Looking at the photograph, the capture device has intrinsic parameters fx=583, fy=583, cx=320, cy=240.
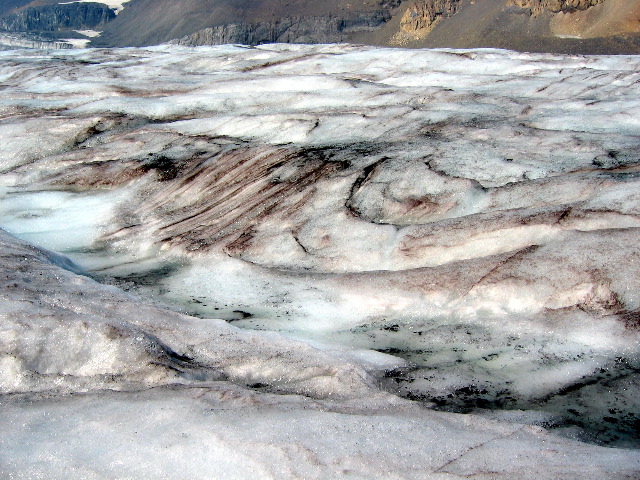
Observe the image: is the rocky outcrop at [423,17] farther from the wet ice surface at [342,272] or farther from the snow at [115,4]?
the snow at [115,4]

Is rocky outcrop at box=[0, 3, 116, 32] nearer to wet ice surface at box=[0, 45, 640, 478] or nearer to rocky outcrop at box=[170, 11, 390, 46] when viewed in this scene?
rocky outcrop at box=[170, 11, 390, 46]

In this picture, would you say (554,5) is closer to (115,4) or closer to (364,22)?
(364,22)

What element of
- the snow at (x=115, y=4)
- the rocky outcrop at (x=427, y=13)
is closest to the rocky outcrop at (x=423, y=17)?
the rocky outcrop at (x=427, y=13)

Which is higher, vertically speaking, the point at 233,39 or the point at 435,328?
the point at 233,39

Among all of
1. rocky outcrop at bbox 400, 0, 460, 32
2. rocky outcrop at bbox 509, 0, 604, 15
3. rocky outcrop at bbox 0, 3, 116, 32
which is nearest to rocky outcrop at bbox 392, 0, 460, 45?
rocky outcrop at bbox 400, 0, 460, 32

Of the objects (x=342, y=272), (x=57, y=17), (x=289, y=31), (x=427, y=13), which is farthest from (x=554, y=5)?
(x=57, y=17)

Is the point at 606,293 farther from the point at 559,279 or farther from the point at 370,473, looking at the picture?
the point at 370,473

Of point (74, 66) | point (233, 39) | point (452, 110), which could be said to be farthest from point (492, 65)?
point (233, 39)
